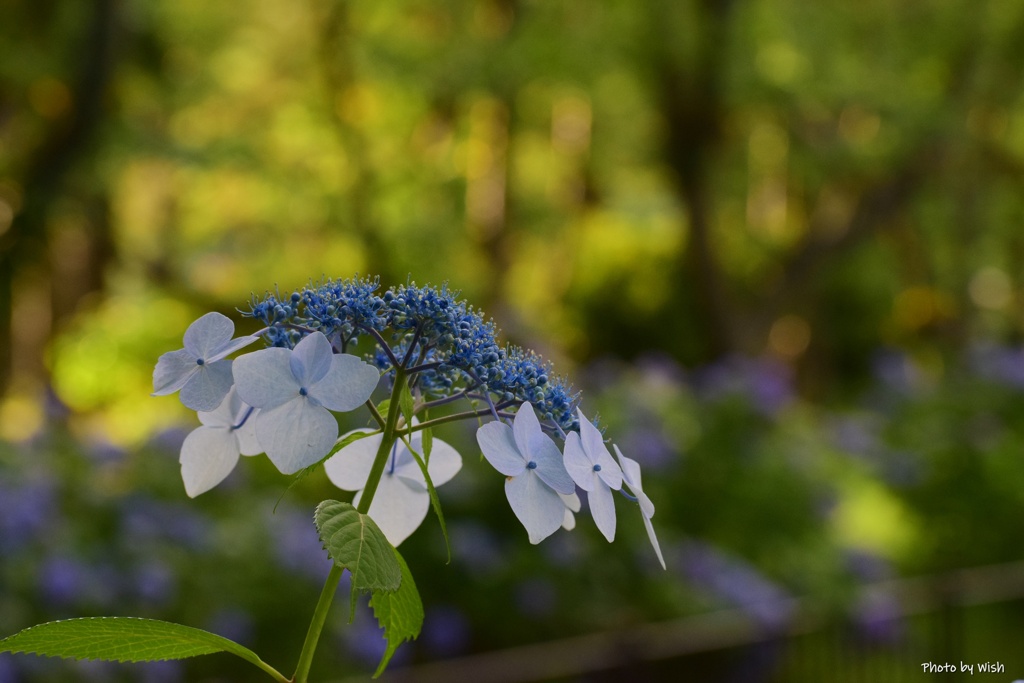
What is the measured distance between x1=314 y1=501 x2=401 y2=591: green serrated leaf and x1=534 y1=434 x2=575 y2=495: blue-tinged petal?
0.43ft

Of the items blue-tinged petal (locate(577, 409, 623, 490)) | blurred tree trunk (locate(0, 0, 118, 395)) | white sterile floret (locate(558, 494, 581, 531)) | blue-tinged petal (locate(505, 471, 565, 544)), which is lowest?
blue-tinged petal (locate(505, 471, 565, 544))

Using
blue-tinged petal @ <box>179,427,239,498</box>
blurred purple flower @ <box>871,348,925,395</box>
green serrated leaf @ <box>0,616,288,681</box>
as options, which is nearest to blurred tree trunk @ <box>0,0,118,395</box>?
blue-tinged petal @ <box>179,427,239,498</box>

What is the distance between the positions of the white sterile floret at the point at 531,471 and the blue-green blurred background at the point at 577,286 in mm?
2304

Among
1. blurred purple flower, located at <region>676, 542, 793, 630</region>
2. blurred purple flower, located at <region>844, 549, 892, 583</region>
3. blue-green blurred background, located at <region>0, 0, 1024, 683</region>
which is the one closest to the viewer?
blue-green blurred background, located at <region>0, 0, 1024, 683</region>

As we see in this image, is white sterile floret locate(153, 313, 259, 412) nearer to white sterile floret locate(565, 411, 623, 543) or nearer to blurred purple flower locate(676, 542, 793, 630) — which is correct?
white sterile floret locate(565, 411, 623, 543)

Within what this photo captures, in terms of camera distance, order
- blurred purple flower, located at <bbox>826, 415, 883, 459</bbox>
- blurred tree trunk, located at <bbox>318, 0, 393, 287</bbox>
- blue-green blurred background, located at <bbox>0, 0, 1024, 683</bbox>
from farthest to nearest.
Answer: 1. blurred tree trunk, located at <bbox>318, 0, 393, 287</bbox>
2. blurred purple flower, located at <bbox>826, 415, 883, 459</bbox>
3. blue-green blurred background, located at <bbox>0, 0, 1024, 683</bbox>

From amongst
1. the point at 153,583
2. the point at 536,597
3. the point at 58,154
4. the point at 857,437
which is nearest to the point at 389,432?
the point at 153,583

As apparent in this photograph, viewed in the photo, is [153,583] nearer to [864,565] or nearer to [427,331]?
[427,331]

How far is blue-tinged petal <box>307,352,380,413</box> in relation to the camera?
68cm

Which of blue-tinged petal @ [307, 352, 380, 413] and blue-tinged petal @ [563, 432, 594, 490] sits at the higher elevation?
blue-tinged petal @ [307, 352, 380, 413]

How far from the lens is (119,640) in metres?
0.77

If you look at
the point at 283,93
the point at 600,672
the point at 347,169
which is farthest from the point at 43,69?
the point at 600,672

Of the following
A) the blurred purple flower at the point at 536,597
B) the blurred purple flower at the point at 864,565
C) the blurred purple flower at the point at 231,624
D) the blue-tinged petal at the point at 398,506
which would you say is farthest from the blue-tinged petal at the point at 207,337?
the blurred purple flower at the point at 864,565

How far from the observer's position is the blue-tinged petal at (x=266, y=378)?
26.5 inches
